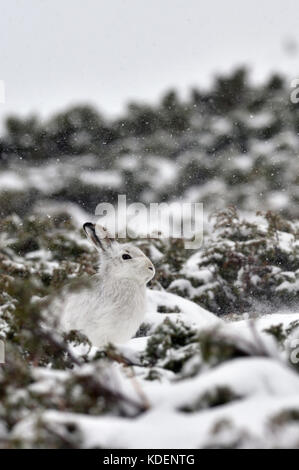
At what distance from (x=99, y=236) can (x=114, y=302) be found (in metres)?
0.72

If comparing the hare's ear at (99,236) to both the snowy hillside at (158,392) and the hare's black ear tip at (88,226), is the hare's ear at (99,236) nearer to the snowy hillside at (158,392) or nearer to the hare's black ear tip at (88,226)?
the hare's black ear tip at (88,226)

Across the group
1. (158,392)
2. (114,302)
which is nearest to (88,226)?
(114,302)

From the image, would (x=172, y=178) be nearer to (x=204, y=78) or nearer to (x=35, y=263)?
(x=204, y=78)

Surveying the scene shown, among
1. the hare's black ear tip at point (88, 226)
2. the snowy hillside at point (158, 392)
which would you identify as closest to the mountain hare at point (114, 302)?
the hare's black ear tip at point (88, 226)

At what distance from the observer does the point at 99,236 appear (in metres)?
5.13

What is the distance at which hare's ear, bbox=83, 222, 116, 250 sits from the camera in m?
5.11

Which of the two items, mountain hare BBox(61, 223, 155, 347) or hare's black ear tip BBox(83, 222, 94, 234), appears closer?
mountain hare BBox(61, 223, 155, 347)

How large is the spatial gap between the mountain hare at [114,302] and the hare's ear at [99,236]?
0.12 meters

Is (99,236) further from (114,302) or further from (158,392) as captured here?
(158,392)

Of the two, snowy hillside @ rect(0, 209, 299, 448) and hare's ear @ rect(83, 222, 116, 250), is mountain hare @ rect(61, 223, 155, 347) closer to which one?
hare's ear @ rect(83, 222, 116, 250)

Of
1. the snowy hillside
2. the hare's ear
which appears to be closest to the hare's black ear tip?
the hare's ear

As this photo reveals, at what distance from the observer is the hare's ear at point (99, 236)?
16.8ft

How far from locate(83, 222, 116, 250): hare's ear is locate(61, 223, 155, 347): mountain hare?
0.40ft

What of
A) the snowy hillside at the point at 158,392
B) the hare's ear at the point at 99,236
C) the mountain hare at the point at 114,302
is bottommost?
the snowy hillside at the point at 158,392
